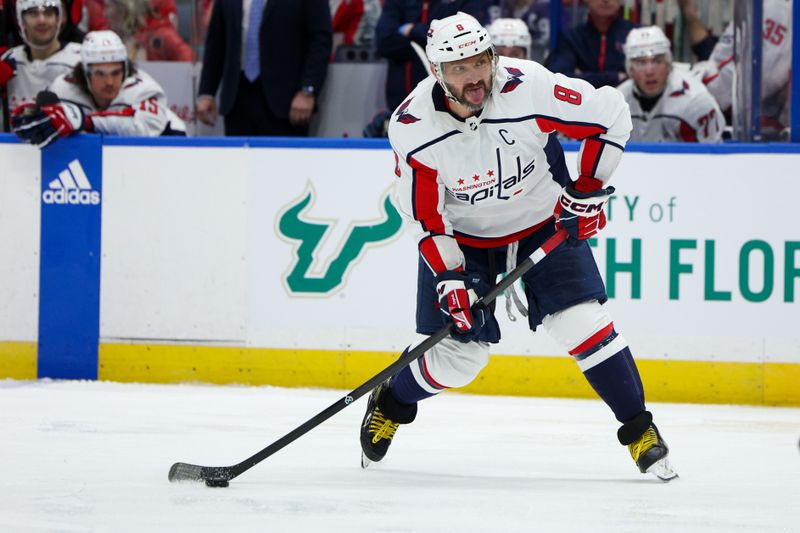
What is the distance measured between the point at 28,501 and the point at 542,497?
1204 millimetres

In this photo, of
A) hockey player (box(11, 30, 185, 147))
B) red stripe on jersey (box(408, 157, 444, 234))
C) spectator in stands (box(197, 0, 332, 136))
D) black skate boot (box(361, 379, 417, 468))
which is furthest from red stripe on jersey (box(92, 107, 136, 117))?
red stripe on jersey (box(408, 157, 444, 234))

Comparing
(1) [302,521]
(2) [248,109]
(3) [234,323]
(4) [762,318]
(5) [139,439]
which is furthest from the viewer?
(2) [248,109]

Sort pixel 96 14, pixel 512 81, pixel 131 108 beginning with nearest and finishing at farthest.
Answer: pixel 512 81
pixel 131 108
pixel 96 14

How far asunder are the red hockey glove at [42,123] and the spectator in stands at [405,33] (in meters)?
1.33

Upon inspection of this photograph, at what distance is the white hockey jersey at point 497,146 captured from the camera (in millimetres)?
3137

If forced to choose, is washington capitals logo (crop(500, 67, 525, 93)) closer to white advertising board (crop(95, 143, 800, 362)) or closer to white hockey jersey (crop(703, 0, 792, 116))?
white advertising board (crop(95, 143, 800, 362))

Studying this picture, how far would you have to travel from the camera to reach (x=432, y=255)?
128 inches

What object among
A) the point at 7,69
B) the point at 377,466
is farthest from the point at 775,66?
the point at 7,69

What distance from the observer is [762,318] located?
4516 mm

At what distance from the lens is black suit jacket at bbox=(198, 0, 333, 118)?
17.7ft

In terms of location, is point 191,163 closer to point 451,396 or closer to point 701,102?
point 451,396

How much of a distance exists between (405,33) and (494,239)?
2.14 m

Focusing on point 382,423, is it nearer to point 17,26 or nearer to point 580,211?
point 580,211

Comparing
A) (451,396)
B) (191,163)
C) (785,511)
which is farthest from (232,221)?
(785,511)
